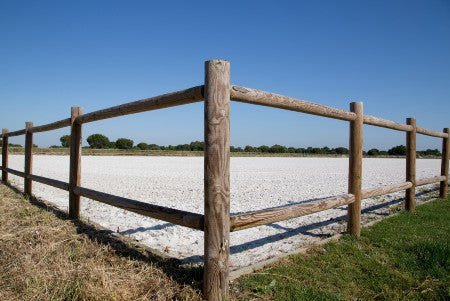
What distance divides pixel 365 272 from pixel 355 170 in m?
1.45

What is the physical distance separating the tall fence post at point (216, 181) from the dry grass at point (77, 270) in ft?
0.67

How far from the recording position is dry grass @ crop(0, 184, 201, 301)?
217 centimetres

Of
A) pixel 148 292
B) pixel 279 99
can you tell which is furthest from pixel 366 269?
pixel 148 292

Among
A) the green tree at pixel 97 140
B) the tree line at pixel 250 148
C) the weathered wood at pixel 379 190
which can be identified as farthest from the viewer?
the green tree at pixel 97 140

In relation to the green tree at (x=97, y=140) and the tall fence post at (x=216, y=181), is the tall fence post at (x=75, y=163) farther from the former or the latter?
the green tree at (x=97, y=140)

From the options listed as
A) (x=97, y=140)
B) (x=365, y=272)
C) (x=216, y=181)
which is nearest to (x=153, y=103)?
(x=216, y=181)

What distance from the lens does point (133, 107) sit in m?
3.32

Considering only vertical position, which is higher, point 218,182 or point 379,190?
point 218,182

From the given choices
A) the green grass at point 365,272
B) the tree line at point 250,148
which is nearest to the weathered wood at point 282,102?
the green grass at point 365,272

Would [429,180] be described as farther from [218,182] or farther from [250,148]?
[250,148]

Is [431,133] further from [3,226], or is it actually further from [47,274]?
[3,226]

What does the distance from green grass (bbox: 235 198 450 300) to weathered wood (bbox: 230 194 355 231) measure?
449mm

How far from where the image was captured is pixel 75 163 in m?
4.54

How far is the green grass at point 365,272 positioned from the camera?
2377 mm
